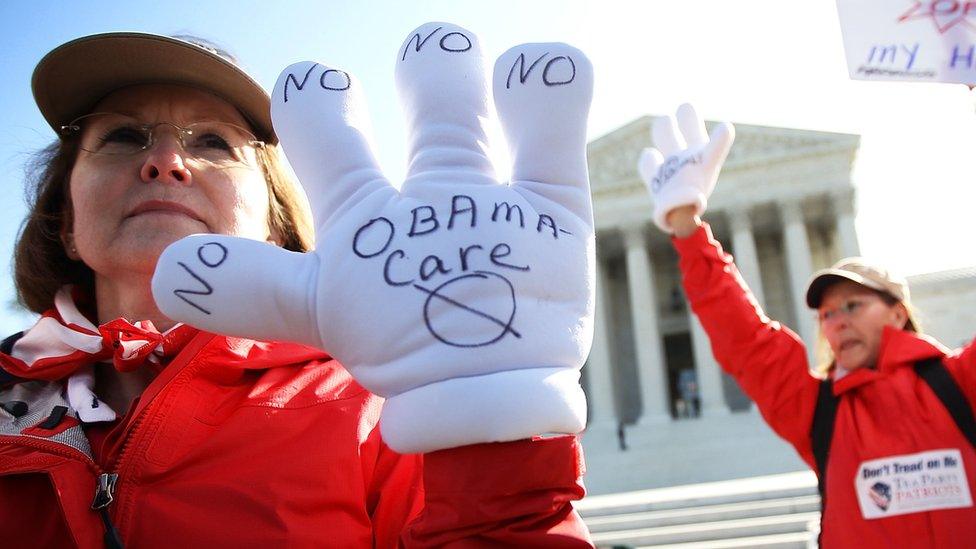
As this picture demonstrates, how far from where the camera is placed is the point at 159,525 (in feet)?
4.74

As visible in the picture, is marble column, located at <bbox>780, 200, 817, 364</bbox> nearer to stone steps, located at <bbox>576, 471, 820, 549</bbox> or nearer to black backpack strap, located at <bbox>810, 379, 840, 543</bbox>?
stone steps, located at <bbox>576, 471, 820, 549</bbox>

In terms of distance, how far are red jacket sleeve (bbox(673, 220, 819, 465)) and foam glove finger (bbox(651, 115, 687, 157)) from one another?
42 centimetres

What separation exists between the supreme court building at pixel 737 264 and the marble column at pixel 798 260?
0.14 ft

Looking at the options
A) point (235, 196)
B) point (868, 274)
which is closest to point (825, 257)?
point (868, 274)

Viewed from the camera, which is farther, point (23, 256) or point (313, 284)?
point (23, 256)

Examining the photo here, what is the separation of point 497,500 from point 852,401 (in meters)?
2.51

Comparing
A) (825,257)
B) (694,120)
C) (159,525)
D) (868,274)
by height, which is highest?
(825,257)

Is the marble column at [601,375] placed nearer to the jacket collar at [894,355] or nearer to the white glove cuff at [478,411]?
the jacket collar at [894,355]

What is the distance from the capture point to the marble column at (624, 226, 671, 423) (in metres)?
29.2

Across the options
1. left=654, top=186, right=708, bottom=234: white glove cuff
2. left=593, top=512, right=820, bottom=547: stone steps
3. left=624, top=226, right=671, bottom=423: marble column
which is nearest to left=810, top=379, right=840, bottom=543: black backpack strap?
left=654, top=186, right=708, bottom=234: white glove cuff

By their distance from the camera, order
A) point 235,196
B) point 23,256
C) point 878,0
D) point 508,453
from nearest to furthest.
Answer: point 508,453 → point 235,196 → point 23,256 → point 878,0

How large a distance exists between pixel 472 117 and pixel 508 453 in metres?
0.60

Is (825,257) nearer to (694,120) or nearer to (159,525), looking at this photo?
(694,120)

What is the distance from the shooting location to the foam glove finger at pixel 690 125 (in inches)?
133
